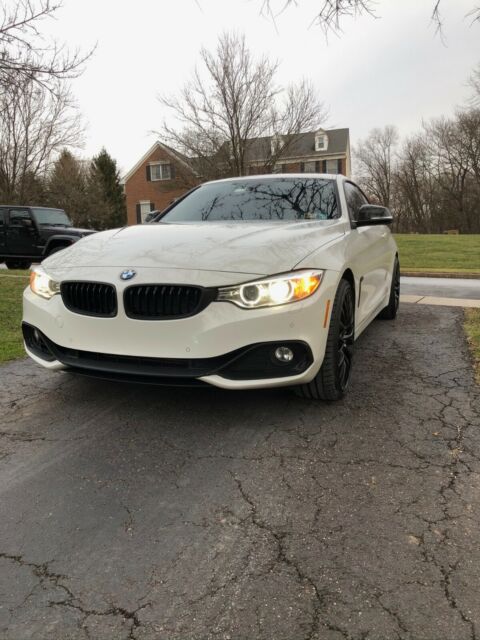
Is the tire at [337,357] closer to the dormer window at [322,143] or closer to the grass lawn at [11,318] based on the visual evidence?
the grass lawn at [11,318]

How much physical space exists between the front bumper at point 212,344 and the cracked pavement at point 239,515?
1.26 feet

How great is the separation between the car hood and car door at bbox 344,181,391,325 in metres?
0.29

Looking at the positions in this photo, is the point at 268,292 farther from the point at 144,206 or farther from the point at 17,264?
the point at 144,206

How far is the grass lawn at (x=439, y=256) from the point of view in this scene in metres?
12.9

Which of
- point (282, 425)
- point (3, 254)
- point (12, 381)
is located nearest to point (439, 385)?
point (282, 425)

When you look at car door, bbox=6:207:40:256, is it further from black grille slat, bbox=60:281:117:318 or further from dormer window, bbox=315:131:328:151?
dormer window, bbox=315:131:328:151

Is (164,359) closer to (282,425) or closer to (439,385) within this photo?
(282,425)

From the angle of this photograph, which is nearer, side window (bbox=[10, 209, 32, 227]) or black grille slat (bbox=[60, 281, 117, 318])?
black grille slat (bbox=[60, 281, 117, 318])

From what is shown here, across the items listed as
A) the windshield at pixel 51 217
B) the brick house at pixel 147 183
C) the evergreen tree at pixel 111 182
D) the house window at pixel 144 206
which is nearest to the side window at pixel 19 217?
the windshield at pixel 51 217

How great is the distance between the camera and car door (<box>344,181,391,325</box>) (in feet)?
13.1

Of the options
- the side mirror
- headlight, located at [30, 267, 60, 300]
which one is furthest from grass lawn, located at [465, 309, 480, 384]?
headlight, located at [30, 267, 60, 300]

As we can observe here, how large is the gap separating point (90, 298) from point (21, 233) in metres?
11.3

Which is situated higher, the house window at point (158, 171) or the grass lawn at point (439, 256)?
the house window at point (158, 171)

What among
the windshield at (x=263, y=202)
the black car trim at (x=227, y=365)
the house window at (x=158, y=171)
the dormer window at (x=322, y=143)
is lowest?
the black car trim at (x=227, y=365)
